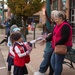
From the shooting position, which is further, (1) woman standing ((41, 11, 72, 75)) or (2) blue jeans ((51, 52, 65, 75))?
(2) blue jeans ((51, 52, 65, 75))

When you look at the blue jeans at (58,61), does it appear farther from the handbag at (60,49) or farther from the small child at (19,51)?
the small child at (19,51)

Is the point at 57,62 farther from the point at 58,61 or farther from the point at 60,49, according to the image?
the point at 60,49

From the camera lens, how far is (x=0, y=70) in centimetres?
969

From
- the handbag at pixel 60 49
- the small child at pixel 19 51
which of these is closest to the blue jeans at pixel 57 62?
the handbag at pixel 60 49

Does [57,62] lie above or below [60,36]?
below

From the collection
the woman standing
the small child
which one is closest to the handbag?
the woman standing

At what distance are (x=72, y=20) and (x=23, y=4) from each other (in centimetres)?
569

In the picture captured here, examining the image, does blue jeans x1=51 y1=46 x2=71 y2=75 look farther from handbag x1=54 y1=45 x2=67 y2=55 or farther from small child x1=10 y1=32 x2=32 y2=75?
small child x1=10 y1=32 x2=32 y2=75

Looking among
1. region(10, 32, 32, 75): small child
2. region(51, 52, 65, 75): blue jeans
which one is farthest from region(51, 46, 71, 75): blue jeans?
region(10, 32, 32, 75): small child

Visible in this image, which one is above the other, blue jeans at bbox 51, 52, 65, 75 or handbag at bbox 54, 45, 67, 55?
handbag at bbox 54, 45, 67, 55

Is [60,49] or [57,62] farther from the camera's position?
[57,62]

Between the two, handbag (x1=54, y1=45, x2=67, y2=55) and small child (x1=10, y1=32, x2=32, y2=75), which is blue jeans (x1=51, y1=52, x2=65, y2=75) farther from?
small child (x1=10, y1=32, x2=32, y2=75)

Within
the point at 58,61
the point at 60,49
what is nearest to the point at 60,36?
the point at 60,49

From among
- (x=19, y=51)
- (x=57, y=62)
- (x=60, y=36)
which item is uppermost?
(x=60, y=36)
